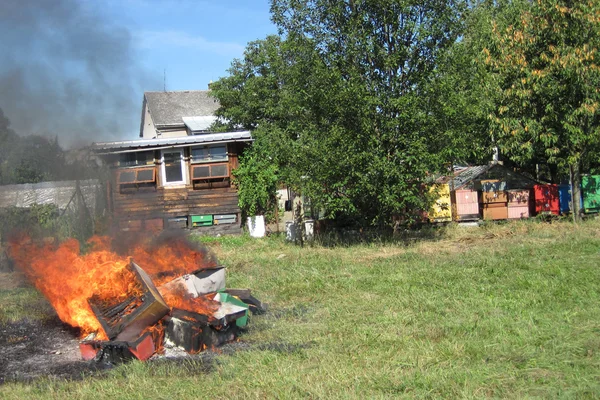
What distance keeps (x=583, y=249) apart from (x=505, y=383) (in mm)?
9207

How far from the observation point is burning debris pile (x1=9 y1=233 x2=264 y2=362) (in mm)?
7492

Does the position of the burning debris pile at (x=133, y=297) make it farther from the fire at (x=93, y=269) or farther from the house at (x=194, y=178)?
the house at (x=194, y=178)

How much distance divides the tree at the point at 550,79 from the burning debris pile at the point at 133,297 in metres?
13.6

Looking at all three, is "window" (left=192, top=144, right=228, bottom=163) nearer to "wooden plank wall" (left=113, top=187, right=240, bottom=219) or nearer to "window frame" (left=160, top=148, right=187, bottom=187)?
"window frame" (left=160, top=148, right=187, bottom=187)

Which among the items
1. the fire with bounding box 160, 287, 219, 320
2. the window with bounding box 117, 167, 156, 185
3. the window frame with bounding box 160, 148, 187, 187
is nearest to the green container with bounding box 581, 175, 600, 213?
the window frame with bounding box 160, 148, 187, 187

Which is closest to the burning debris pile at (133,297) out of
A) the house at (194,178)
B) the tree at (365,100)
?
the tree at (365,100)

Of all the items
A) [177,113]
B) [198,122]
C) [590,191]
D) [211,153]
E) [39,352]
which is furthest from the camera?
[177,113]

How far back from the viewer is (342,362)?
648cm

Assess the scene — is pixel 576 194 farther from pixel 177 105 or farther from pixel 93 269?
pixel 177 105

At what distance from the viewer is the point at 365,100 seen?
15.7 metres

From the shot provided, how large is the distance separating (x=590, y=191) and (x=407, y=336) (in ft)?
58.9

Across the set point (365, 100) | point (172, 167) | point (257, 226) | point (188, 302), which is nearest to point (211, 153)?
point (172, 167)

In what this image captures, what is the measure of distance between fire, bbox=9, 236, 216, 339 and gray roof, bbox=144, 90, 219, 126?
28.0 m

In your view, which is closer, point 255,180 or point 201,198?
point 255,180
